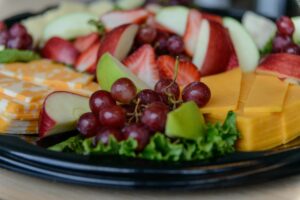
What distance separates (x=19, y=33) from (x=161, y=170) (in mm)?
836

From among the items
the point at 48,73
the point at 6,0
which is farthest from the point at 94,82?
the point at 6,0

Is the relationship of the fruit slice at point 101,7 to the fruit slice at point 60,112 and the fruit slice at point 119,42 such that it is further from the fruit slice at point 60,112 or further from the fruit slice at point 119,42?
the fruit slice at point 60,112

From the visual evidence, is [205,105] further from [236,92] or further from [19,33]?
[19,33]

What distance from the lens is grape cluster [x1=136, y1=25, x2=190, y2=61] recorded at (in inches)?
60.0

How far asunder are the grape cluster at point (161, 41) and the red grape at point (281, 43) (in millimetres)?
250

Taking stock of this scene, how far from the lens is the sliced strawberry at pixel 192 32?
1.56 m

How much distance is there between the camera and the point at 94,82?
142 centimetres

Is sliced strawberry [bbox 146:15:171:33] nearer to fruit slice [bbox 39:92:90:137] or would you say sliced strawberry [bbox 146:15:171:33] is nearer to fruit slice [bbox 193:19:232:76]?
fruit slice [bbox 193:19:232:76]

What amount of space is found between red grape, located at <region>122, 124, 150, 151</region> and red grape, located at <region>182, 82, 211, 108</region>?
0.49 feet

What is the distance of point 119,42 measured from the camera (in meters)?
1.48

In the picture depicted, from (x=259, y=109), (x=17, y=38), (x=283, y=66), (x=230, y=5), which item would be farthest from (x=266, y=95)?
(x=230, y=5)

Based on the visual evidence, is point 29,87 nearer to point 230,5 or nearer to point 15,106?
point 15,106

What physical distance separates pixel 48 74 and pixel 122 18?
14.7 inches

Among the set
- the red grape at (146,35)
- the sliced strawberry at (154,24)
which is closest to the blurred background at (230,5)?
the sliced strawberry at (154,24)
